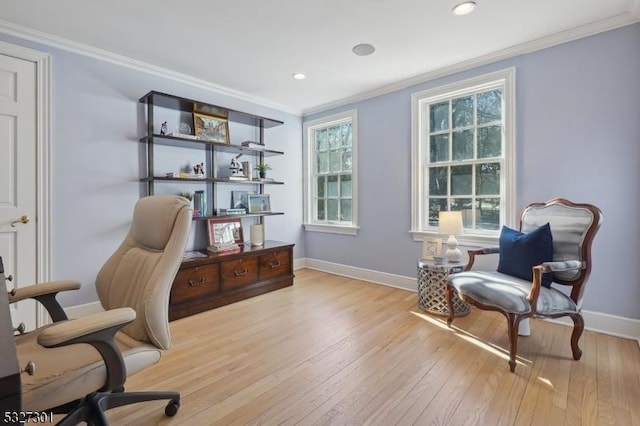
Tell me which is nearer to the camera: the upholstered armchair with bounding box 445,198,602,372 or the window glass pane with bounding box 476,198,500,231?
the upholstered armchair with bounding box 445,198,602,372

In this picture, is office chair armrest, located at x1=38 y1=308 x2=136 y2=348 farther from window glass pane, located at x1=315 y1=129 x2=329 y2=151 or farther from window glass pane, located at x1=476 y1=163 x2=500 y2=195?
window glass pane, located at x1=315 y1=129 x2=329 y2=151

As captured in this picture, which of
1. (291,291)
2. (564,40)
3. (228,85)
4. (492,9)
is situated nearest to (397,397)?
(291,291)

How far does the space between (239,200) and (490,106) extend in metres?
2.99

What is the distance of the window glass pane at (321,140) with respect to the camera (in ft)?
15.2

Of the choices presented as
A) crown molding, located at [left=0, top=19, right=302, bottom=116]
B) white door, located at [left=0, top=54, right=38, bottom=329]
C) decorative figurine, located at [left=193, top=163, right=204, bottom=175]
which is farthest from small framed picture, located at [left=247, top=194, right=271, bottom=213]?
white door, located at [left=0, top=54, right=38, bottom=329]

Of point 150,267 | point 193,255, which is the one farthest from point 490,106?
point 193,255

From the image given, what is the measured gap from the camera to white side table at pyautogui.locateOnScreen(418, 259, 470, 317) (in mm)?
2850

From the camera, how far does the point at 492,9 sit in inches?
89.0

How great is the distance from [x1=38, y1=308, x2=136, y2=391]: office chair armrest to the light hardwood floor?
57 cm

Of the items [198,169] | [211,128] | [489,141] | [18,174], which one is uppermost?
[211,128]

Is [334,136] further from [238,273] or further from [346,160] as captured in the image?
[238,273]

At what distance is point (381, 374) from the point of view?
195 cm

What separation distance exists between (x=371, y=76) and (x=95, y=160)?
115 inches

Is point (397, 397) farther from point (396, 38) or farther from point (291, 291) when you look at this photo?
point (396, 38)
